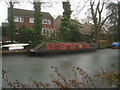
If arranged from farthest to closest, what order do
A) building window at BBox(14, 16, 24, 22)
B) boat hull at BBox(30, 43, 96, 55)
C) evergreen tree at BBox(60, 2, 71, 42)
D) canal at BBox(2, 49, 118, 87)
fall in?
1. building window at BBox(14, 16, 24, 22)
2. evergreen tree at BBox(60, 2, 71, 42)
3. boat hull at BBox(30, 43, 96, 55)
4. canal at BBox(2, 49, 118, 87)

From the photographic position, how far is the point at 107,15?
77.4ft

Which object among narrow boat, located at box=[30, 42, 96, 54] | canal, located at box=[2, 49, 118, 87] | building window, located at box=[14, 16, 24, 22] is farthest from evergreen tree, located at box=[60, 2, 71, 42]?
canal, located at box=[2, 49, 118, 87]

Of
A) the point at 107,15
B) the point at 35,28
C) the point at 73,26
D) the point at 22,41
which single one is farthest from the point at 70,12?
the point at 22,41

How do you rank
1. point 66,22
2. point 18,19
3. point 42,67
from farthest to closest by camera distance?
point 18,19
point 66,22
point 42,67

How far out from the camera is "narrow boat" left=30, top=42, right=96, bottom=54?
1216 centimetres

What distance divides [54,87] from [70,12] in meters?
20.2

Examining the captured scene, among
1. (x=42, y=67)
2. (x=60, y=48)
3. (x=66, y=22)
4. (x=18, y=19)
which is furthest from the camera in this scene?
A: (x=18, y=19)

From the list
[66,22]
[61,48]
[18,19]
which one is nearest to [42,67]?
[61,48]

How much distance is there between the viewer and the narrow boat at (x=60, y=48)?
1216cm

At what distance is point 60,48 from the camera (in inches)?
534

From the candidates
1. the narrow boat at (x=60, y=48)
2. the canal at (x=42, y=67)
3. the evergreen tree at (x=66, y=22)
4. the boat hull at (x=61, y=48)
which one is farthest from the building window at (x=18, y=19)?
the canal at (x=42, y=67)

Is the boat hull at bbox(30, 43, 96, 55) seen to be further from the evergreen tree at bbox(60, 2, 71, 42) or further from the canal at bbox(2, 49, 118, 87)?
the evergreen tree at bbox(60, 2, 71, 42)

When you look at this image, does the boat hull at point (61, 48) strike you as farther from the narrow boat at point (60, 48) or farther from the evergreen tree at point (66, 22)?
the evergreen tree at point (66, 22)

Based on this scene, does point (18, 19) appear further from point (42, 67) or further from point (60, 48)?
point (42, 67)
